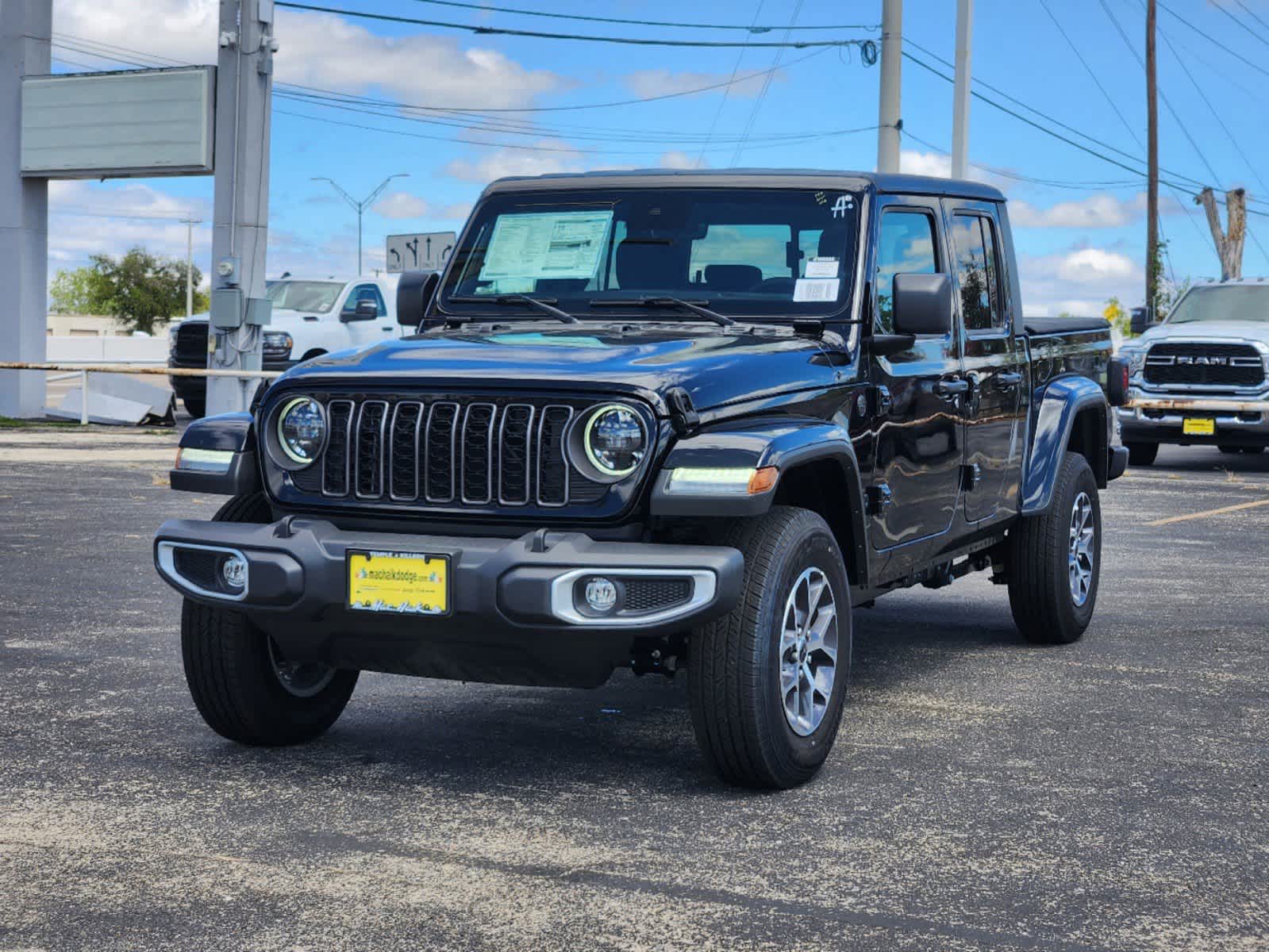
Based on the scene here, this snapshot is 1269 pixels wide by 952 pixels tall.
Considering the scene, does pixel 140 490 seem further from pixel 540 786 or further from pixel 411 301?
pixel 540 786

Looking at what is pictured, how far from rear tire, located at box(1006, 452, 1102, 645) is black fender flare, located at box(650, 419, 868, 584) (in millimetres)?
2738

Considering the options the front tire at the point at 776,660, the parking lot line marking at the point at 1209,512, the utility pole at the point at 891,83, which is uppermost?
the utility pole at the point at 891,83

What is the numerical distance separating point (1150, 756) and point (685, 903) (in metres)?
2.33

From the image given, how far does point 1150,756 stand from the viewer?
5887 mm

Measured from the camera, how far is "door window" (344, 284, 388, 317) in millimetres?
25844

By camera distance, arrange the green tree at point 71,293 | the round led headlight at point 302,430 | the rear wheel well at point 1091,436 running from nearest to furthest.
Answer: the round led headlight at point 302,430
the rear wheel well at point 1091,436
the green tree at point 71,293

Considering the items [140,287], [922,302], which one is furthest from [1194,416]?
[140,287]

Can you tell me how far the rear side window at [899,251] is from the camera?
640cm

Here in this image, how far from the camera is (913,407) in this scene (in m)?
6.48

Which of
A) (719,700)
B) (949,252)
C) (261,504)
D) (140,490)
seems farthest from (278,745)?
(140,490)

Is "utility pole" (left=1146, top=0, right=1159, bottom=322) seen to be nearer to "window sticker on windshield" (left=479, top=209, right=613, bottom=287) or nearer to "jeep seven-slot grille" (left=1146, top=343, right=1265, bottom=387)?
"jeep seven-slot grille" (left=1146, top=343, right=1265, bottom=387)

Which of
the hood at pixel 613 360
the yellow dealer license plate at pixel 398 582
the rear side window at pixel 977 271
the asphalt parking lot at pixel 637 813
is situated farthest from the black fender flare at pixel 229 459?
the rear side window at pixel 977 271

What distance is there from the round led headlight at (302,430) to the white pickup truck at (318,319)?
19261 mm

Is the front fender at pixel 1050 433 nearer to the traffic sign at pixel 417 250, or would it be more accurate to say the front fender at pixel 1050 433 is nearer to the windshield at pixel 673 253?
the windshield at pixel 673 253
